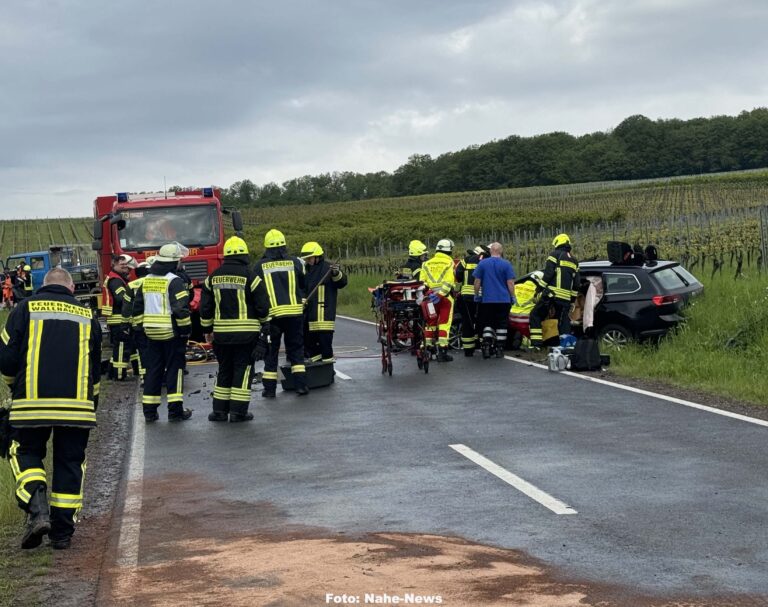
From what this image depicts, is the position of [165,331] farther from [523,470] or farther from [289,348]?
[523,470]

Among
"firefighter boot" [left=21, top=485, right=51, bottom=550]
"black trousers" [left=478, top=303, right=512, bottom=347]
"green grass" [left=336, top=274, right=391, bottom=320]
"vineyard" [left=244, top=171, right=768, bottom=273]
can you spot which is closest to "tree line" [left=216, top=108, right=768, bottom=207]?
"vineyard" [left=244, top=171, right=768, bottom=273]

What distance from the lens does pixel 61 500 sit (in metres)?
7.71

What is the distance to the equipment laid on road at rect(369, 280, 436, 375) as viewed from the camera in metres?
17.1

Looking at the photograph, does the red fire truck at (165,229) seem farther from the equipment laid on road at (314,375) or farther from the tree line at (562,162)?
the tree line at (562,162)

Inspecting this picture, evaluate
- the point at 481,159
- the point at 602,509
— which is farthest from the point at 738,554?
the point at 481,159

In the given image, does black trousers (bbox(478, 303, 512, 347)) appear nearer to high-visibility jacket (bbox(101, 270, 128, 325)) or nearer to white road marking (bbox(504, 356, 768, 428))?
white road marking (bbox(504, 356, 768, 428))

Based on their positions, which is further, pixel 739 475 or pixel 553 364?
pixel 553 364

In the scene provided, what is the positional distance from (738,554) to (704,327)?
11.6 meters

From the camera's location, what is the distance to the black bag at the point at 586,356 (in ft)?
53.4

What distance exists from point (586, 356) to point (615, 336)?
1873 millimetres

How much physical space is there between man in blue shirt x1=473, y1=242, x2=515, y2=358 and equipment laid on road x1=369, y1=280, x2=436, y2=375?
1.49 metres

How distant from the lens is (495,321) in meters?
18.7

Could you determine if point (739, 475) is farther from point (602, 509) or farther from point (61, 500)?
point (61, 500)

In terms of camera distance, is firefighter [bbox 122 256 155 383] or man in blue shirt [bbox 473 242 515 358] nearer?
firefighter [bbox 122 256 155 383]
